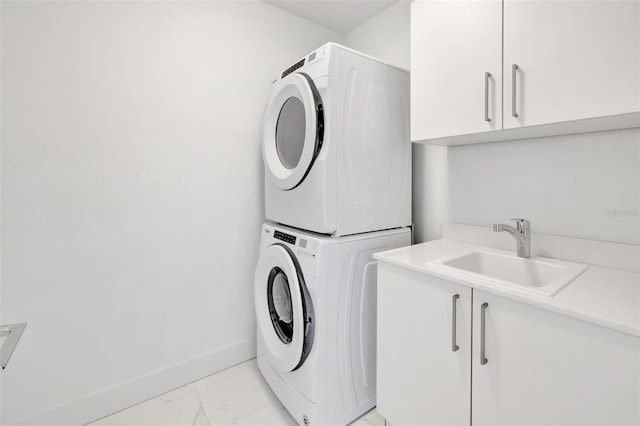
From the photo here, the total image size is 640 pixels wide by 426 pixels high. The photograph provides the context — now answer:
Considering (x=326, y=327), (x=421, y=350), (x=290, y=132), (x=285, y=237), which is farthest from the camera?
(x=290, y=132)

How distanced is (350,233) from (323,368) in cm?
65

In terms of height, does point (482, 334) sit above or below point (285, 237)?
below

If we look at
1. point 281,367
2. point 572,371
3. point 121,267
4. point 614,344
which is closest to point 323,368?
point 281,367

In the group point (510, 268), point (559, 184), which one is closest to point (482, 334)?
point (510, 268)

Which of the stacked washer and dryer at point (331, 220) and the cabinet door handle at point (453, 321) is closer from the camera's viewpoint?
the cabinet door handle at point (453, 321)

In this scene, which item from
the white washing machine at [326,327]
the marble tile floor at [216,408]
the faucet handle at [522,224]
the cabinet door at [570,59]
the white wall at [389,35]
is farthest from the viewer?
the white wall at [389,35]

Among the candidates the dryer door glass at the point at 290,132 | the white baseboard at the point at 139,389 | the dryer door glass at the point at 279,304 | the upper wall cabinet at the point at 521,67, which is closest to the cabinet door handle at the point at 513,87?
the upper wall cabinet at the point at 521,67

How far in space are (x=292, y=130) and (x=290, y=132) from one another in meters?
0.02

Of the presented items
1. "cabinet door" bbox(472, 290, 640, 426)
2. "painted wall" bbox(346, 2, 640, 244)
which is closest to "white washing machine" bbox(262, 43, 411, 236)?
"painted wall" bbox(346, 2, 640, 244)

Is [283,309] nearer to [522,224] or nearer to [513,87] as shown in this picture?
[522,224]

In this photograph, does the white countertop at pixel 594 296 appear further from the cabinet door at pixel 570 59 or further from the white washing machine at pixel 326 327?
the cabinet door at pixel 570 59

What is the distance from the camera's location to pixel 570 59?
40.0 inches

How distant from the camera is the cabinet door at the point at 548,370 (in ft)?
2.57

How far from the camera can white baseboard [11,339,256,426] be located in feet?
5.05
